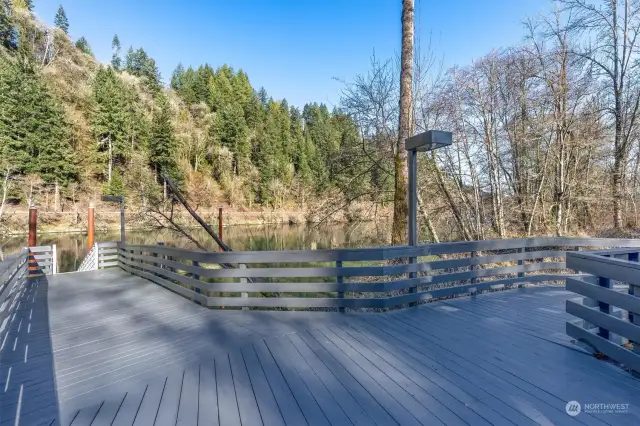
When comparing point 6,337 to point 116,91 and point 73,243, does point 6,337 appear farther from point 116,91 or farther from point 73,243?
point 116,91

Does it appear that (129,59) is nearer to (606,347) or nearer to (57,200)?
(57,200)

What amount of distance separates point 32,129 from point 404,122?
1112 inches

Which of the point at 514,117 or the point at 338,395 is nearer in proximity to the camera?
the point at 338,395

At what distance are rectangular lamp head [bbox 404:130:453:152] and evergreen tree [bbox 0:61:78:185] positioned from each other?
26.0 metres

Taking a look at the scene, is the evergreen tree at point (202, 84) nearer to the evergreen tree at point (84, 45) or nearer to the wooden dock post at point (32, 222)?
the evergreen tree at point (84, 45)

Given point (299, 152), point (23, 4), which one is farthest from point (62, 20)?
point (299, 152)

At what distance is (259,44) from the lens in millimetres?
16766

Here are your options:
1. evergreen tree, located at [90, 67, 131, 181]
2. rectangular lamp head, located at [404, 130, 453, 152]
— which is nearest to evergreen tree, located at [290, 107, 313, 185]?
evergreen tree, located at [90, 67, 131, 181]

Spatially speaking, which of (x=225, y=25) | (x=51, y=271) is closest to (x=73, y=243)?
(x=51, y=271)

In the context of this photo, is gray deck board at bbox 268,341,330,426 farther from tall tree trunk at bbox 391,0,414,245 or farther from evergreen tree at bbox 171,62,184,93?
evergreen tree at bbox 171,62,184,93

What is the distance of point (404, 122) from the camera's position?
18.7 ft

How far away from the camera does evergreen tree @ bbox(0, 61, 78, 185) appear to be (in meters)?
20.3

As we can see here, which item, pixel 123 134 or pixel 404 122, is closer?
pixel 404 122

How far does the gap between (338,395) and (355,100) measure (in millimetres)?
6982
